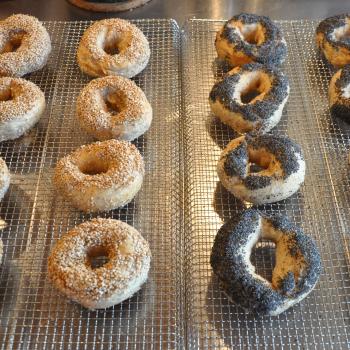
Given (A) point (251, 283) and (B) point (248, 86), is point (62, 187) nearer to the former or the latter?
(A) point (251, 283)

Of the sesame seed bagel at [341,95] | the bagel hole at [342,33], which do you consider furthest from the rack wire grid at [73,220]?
the bagel hole at [342,33]

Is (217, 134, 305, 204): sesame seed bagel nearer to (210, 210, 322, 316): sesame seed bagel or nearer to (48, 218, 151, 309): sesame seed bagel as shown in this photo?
(210, 210, 322, 316): sesame seed bagel

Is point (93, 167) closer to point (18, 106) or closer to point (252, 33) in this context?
point (18, 106)

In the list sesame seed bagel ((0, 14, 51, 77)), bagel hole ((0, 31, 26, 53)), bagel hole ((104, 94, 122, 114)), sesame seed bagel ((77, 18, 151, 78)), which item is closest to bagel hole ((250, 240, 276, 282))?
bagel hole ((104, 94, 122, 114))

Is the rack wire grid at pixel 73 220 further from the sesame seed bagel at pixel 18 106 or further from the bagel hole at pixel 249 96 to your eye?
the bagel hole at pixel 249 96

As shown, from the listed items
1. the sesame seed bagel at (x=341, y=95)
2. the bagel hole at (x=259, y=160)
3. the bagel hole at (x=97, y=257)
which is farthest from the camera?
the sesame seed bagel at (x=341, y=95)

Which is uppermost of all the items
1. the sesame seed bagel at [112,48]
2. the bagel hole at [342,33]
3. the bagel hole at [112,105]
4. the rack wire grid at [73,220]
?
the bagel hole at [342,33]

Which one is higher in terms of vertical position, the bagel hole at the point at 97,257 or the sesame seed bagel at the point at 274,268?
the sesame seed bagel at the point at 274,268

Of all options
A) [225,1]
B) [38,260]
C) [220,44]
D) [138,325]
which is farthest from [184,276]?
[225,1]
